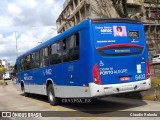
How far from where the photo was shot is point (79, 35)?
1212 centimetres

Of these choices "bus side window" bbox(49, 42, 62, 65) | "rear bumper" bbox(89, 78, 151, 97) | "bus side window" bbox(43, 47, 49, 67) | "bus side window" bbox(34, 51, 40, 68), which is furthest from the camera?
"bus side window" bbox(34, 51, 40, 68)

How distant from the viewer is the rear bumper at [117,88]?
37.2ft

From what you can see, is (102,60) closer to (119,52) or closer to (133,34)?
(119,52)

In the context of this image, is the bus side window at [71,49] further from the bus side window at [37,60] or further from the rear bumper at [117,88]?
the bus side window at [37,60]

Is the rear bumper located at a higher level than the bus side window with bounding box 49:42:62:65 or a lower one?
lower

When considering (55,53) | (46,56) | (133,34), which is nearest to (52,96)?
(46,56)

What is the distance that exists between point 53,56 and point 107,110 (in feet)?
13.0

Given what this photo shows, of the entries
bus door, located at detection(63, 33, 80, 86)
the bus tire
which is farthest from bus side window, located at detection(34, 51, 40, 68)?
bus door, located at detection(63, 33, 80, 86)

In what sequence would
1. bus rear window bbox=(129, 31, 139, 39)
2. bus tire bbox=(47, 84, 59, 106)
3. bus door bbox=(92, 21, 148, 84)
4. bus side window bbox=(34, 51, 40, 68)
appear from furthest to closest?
bus side window bbox=(34, 51, 40, 68) → bus tire bbox=(47, 84, 59, 106) → bus rear window bbox=(129, 31, 139, 39) → bus door bbox=(92, 21, 148, 84)

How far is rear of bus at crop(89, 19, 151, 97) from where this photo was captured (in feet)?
37.7

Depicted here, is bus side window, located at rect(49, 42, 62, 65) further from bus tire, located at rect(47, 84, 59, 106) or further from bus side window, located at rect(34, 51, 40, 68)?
bus side window, located at rect(34, 51, 40, 68)

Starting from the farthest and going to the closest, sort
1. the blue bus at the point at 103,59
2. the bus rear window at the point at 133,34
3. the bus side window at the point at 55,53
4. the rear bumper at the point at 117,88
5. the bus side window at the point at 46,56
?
1. the bus side window at the point at 46,56
2. the bus side window at the point at 55,53
3. the bus rear window at the point at 133,34
4. the blue bus at the point at 103,59
5. the rear bumper at the point at 117,88

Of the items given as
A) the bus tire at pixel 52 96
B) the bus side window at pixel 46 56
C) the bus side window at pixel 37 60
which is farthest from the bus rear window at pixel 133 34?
the bus side window at pixel 37 60

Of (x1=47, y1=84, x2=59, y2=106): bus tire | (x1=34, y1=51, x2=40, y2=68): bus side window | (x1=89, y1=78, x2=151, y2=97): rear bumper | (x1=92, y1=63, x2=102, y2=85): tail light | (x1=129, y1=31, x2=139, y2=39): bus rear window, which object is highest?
(x1=129, y1=31, x2=139, y2=39): bus rear window
